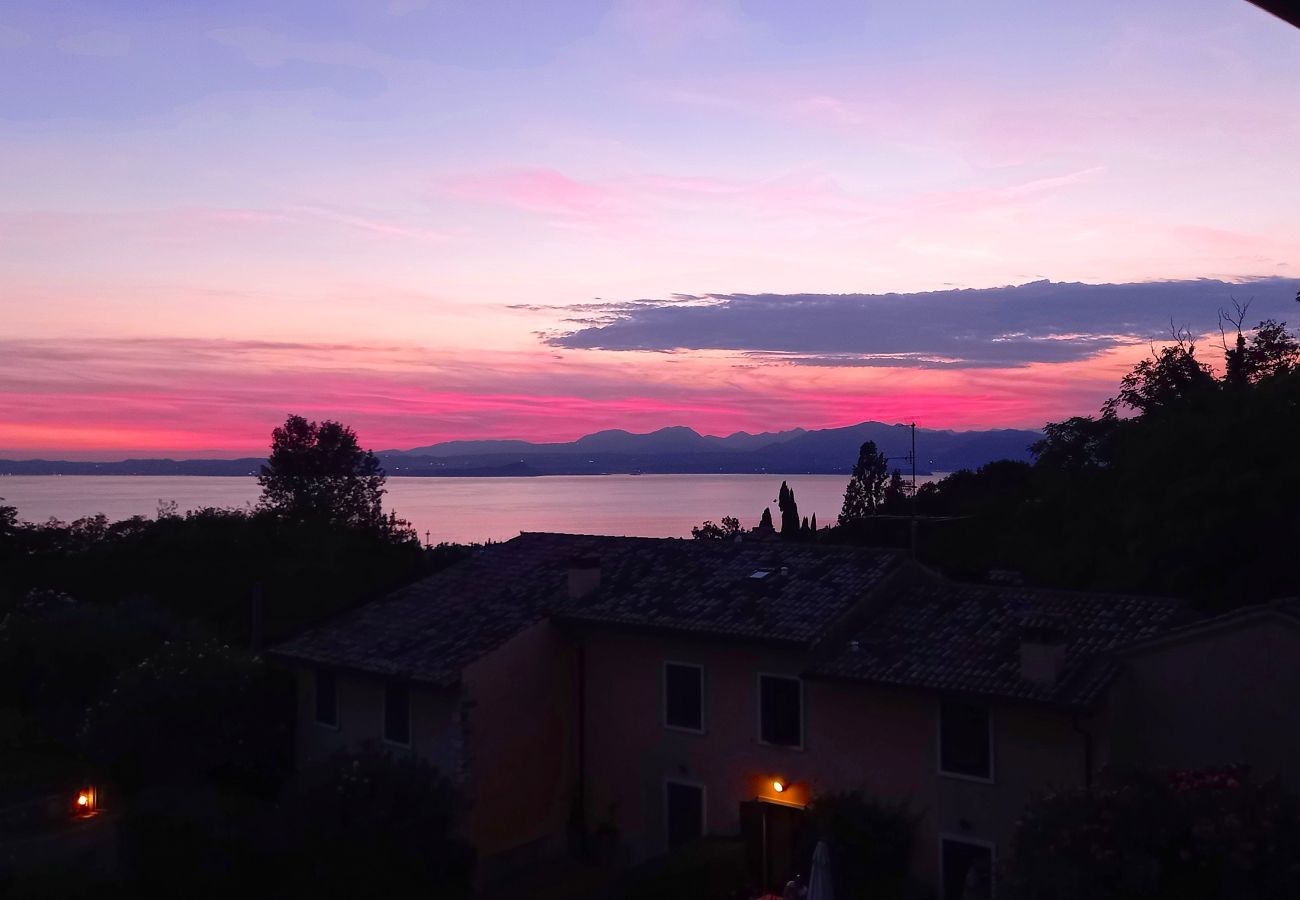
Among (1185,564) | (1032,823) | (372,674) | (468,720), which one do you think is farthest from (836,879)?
(1185,564)

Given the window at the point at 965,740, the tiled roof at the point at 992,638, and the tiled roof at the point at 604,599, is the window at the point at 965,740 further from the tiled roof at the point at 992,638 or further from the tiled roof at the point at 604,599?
the tiled roof at the point at 604,599

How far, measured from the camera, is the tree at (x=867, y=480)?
65125 mm

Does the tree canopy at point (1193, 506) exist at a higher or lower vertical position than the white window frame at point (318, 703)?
higher

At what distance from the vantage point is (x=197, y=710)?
19.4 m

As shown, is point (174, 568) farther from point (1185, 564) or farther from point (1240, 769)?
point (1240, 769)

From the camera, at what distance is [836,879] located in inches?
453

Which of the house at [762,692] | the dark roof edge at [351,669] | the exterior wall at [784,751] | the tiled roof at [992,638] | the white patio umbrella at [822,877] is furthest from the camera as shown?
the dark roof edge at [351,669]

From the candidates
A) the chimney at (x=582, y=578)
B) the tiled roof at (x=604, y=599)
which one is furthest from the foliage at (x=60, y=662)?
the chimney at (x=582, y=578)

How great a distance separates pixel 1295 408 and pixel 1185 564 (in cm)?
384

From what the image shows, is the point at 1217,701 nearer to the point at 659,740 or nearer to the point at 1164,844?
the point at 1164,844

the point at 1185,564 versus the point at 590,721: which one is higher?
the point at 1185,564

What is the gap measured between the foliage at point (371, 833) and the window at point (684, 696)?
4.19m

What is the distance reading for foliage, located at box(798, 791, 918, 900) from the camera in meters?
14.7

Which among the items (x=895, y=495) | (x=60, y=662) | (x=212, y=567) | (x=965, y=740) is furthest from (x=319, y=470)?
(x=965, y=740)
